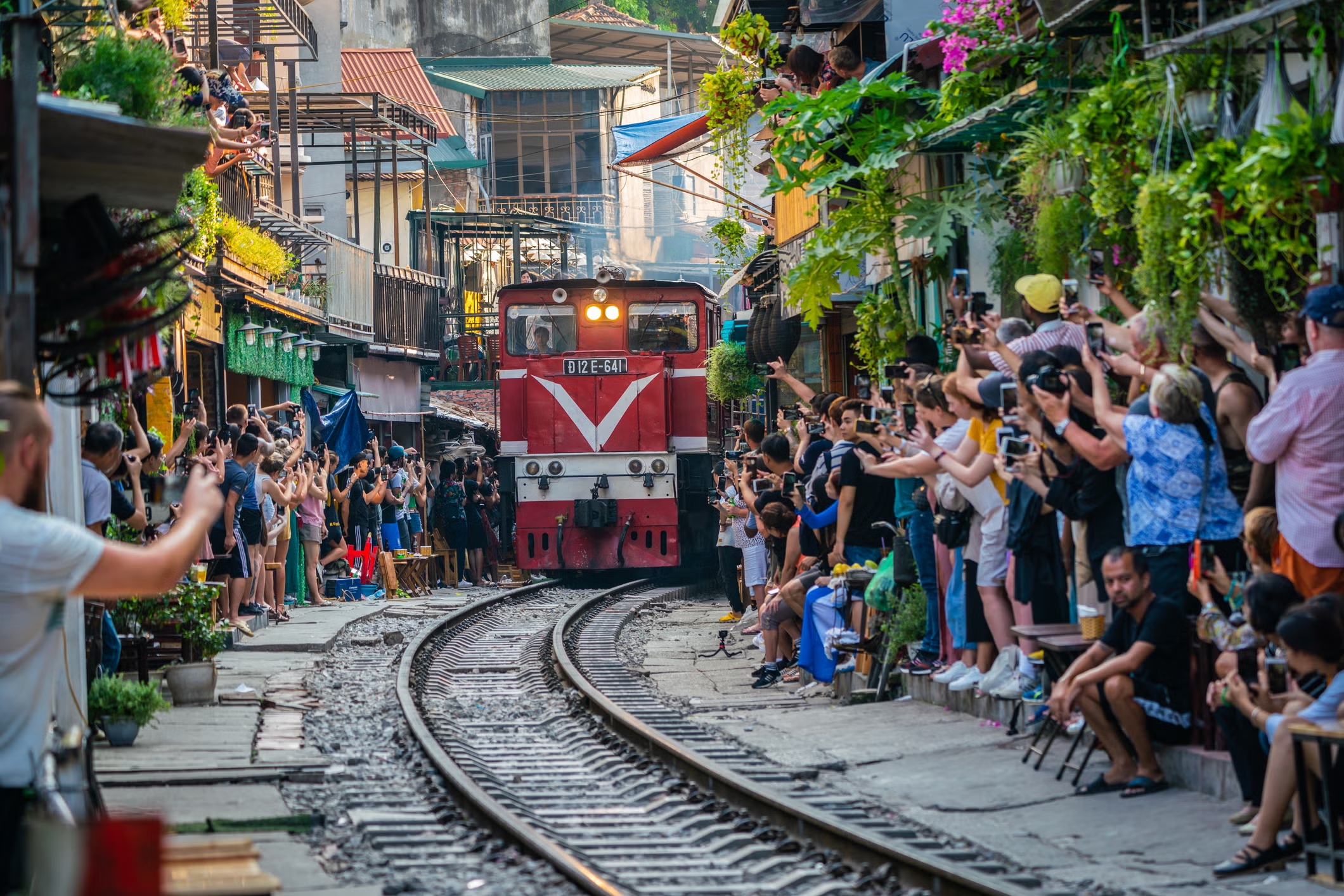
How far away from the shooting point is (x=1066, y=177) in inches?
368

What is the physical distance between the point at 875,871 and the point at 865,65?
33.9ft

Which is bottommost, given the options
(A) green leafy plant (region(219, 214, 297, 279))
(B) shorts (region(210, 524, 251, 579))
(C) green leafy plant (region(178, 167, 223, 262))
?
(B) shorts (region(210, 524, 251, 579))

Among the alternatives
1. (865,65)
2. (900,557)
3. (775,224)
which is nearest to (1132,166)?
(900,557)

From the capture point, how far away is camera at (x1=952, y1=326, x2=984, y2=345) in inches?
376

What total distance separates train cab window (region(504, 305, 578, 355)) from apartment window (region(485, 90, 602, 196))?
21.0 m

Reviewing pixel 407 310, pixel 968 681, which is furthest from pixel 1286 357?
pixel 407 310

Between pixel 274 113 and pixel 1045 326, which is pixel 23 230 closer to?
pixel 1045 326

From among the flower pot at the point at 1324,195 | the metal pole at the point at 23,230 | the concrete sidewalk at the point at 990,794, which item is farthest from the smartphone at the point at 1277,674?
the metal pole at the point at 23,230

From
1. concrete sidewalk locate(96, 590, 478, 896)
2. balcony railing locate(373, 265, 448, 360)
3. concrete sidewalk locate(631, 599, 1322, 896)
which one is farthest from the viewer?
balcony railing locate(373, 265, 448, 360)

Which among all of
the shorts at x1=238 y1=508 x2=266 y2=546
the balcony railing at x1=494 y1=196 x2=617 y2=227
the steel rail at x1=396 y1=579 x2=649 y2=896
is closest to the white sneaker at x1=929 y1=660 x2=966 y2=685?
the steel rail at x1=396 y1=579 x2=649 y2=896

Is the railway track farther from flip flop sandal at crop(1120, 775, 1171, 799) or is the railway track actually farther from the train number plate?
the train number plate

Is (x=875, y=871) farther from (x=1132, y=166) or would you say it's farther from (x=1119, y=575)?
(x=1132, y=166)

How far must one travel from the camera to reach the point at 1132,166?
8.50 meters

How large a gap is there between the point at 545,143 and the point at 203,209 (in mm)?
28994
